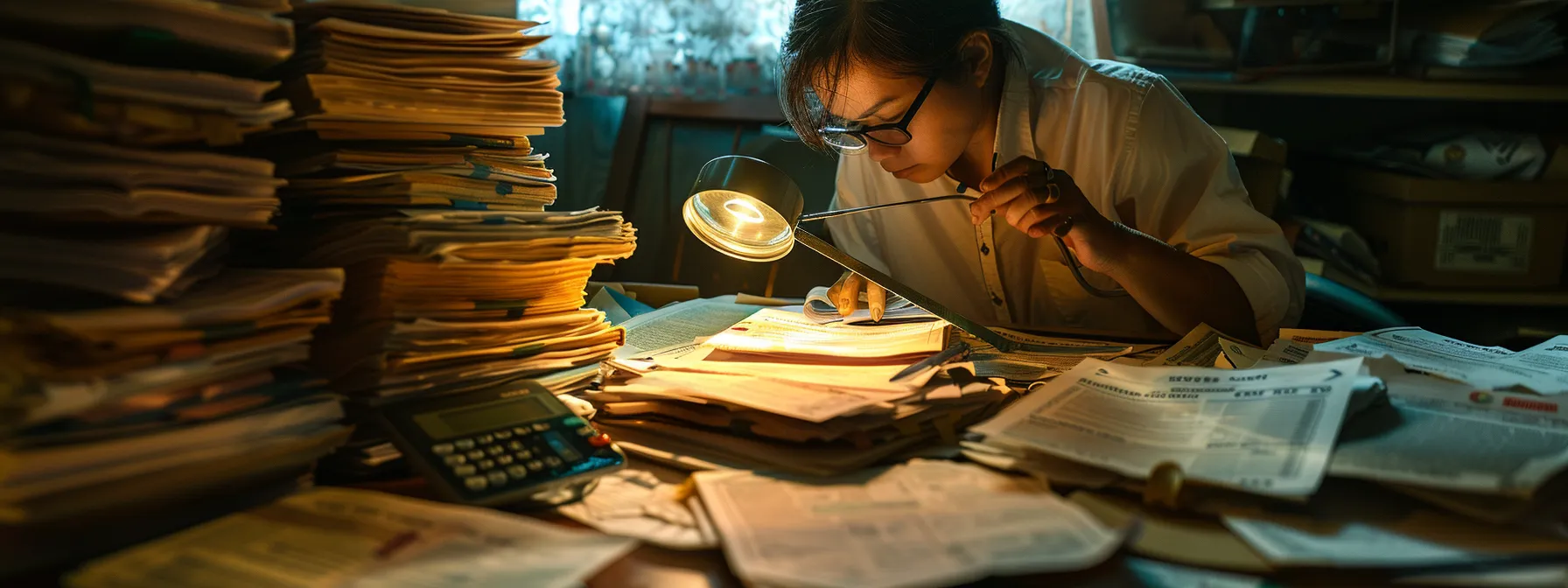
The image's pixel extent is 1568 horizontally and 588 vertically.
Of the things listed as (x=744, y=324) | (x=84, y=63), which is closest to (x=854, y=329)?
(x=744, y=324)

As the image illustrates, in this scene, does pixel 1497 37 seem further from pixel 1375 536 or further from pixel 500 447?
pixel 500 447

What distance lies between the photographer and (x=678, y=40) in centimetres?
256

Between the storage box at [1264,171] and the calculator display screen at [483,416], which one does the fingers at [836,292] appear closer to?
the calculator display screen at [483,416]

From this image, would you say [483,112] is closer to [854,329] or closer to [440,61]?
[440,61]

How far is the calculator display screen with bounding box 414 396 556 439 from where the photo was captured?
0.85 meters

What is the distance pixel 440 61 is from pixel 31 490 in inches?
19.9

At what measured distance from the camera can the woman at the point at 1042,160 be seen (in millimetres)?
1310

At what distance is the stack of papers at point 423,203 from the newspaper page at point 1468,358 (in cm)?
94

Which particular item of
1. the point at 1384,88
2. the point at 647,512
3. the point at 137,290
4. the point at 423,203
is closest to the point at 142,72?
the point at 137,290

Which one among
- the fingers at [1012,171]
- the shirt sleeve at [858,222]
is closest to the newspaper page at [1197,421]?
the fingers at [1012,171]

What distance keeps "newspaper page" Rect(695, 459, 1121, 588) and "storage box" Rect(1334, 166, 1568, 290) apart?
211 centimetres

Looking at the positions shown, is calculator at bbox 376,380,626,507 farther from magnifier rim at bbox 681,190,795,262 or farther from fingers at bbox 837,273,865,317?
fingers at bbox 837,273,865,317

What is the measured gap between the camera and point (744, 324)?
133 cm

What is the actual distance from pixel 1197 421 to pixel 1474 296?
2.08 metres
